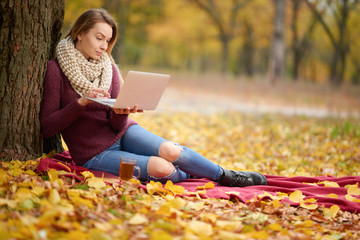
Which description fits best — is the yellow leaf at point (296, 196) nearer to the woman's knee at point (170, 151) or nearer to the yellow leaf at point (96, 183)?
the woman's knee at point (170, 151)

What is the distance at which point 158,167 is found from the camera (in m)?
3.03

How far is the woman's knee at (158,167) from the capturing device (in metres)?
3.03

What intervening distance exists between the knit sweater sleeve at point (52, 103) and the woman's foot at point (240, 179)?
1.25 m

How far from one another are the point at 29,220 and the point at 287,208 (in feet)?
5.67

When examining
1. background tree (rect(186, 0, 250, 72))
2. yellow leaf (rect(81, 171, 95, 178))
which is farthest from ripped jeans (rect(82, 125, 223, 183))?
background tree (rect(186, 0, 250, 72))

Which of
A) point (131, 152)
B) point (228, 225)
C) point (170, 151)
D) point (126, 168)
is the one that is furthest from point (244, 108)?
point (228, 225)

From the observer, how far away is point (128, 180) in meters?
2.89

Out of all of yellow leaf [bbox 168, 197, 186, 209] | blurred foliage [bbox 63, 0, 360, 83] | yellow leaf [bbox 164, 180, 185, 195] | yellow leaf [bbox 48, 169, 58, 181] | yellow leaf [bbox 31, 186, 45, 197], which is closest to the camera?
yellow leaf [bbox 31, 186, 45, 197]

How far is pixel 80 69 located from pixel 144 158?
0.82 metres

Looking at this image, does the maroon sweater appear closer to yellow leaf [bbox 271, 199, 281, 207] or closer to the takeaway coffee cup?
the takeaway coffee cup

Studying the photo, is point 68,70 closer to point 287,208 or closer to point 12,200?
point 12,200

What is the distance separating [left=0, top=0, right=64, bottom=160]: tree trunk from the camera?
2955 mm

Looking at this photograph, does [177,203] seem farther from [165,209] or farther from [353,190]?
[353,190]

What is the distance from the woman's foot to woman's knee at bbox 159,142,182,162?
0.46m
